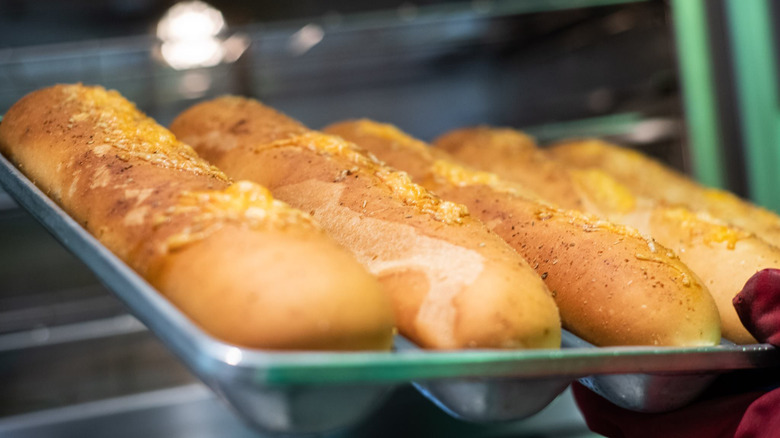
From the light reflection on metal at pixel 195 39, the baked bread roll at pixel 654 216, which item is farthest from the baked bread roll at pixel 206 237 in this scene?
the light reflection on metal at pixel 195 39

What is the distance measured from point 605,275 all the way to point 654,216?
0.36m

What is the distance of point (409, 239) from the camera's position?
2.72 feet

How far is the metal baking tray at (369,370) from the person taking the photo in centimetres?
54

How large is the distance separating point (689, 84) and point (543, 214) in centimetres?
102

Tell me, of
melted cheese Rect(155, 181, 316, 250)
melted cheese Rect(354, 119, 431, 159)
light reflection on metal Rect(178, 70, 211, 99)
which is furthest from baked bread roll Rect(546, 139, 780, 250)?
light reflection on metal Rect(178, 70, 211, 99)

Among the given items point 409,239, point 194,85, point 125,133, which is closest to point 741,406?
point 409,239

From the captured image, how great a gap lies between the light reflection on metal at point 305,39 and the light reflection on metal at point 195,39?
0.45 ft

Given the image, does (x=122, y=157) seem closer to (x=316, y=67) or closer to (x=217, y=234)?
(x=217, y=234)

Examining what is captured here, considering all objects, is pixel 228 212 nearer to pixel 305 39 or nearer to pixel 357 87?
pixel 305 39

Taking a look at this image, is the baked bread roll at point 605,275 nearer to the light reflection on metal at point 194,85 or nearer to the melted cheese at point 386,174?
the melted cheese at point 386,174

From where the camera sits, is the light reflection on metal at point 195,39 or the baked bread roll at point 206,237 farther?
the light reflection on metal at point 195,39

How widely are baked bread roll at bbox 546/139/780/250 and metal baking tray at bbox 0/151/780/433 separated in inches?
20.3

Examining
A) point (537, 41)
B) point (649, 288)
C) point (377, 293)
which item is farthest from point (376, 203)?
point (537, 41)

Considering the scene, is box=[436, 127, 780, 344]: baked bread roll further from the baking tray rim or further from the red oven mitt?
the baking tray rim
